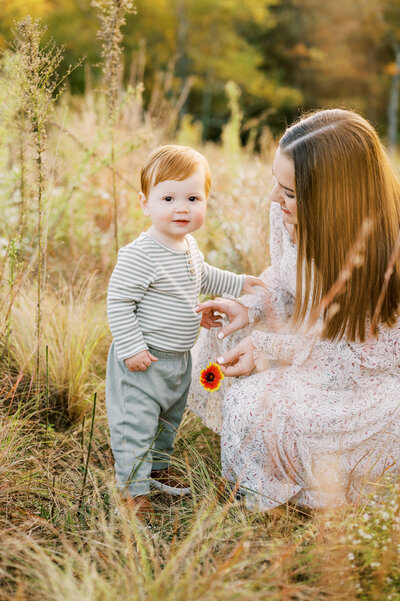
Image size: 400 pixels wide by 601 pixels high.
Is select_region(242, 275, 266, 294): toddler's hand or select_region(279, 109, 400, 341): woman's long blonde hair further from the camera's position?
select_region(242, 275, 266, 294): toddler's hand

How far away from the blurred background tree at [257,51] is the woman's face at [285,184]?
12.6 metres

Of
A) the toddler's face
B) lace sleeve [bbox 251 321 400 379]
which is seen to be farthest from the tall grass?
lace sleeve [bbox 251 321 400 379]

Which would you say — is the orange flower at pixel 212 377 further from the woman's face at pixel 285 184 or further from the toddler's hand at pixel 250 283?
the woman's face at pixel 285 184

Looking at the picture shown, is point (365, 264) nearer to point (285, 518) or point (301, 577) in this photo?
point (285, 518)

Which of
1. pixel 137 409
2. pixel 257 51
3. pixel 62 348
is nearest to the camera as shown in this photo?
pixel 137 409

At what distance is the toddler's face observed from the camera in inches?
76.1

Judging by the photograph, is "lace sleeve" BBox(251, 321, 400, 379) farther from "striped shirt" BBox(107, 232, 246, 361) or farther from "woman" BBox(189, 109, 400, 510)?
"striped shirt" BBox(107, 232, 246, 361)

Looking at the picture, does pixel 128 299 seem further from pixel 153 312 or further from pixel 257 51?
pixel 257 51

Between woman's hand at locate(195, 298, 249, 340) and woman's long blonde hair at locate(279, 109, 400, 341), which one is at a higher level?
woman's long blonde hair at locate(279, 109, 400, 341)

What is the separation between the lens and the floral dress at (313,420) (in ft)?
6.26

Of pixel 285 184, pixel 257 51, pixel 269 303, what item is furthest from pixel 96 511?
pixel 257 51

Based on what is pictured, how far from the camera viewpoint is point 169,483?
2174 mm

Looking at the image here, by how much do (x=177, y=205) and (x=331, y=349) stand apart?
73cm

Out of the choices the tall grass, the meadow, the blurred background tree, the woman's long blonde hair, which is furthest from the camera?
the blurred background tree
